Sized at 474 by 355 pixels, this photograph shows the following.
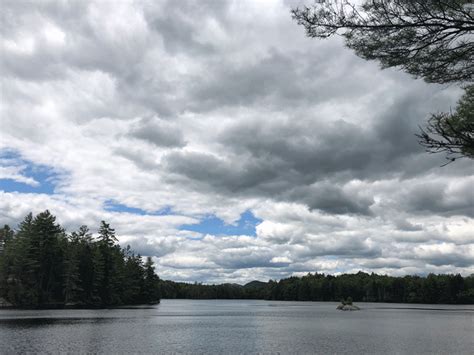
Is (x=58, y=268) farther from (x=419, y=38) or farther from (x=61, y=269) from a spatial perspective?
(x=419, y=38)

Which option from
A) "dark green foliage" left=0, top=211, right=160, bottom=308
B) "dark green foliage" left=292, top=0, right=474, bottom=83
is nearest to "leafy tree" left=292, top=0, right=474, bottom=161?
"dark green foliage" left=292, top=0, right=474, bottom=83

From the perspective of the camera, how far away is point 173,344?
4156 centimetres

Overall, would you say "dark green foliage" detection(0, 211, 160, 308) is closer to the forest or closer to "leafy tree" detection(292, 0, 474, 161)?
the forest

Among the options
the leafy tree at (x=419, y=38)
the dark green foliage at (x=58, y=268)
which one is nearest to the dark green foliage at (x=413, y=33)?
the leafy tree at (x=419, y=38)

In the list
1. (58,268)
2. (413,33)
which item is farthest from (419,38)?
(58,268)

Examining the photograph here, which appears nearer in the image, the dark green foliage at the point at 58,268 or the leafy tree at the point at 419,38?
the leafy tree at the point at 419,38

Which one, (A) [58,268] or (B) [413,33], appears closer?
(B) [413,33]

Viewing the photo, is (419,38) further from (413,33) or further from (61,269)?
(61,269)

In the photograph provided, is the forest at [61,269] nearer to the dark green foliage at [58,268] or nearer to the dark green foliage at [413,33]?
the dark green foliage at [58,268]

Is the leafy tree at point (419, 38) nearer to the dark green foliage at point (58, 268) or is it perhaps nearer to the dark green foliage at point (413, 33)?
the dark green foliage at point (413, 33)

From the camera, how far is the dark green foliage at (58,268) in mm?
98438

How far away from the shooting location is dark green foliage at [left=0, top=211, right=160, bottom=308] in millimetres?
98438

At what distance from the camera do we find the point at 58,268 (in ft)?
352

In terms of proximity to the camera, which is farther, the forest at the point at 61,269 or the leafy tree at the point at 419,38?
the forest at the point at 61,269
